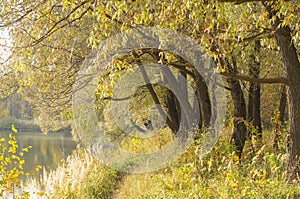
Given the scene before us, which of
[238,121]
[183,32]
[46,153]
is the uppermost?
[183,32]

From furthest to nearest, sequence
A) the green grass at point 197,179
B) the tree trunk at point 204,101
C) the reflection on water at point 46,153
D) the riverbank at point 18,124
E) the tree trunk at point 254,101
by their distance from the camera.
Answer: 1. the riverbank at point 18,124
2. the reflection on water at point 46,153
3. the tree trunk at point 254,101
4. the tree trunk at point 204,101
5. the green grass at point 197,179

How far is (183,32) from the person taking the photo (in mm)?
6531

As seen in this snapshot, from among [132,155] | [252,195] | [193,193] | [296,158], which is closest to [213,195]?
[193,193]

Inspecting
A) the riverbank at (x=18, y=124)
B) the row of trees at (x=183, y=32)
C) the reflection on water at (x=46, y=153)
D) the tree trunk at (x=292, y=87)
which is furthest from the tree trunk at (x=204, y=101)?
the riverbank at (x=18, y=124)

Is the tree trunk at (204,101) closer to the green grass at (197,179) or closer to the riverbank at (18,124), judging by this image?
the green grass at (197,179)

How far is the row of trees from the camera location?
17.0ft

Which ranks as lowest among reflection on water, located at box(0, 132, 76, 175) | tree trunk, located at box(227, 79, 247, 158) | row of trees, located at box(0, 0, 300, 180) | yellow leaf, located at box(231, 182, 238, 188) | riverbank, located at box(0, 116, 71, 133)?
reflection on water, located at box(0, 132, 76, 175)

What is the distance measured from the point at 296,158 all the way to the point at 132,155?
7.15 m

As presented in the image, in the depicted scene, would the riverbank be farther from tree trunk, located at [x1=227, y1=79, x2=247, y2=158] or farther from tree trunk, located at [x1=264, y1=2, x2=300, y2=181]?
tree trunk, located at [x1=264, y1=2, x2=300, y2=181]

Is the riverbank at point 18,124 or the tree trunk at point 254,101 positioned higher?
the tree trunk at point 254,101

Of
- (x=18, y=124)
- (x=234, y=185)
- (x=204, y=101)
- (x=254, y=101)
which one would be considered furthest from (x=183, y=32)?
(x=18, y=124)

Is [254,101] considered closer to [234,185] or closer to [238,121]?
[238,121]

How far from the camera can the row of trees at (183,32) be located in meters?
5.18

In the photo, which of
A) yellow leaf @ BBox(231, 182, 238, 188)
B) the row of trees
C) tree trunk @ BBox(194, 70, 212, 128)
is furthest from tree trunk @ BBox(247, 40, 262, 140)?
yellow leaf @ BBox(231, 182, 238, 188)
